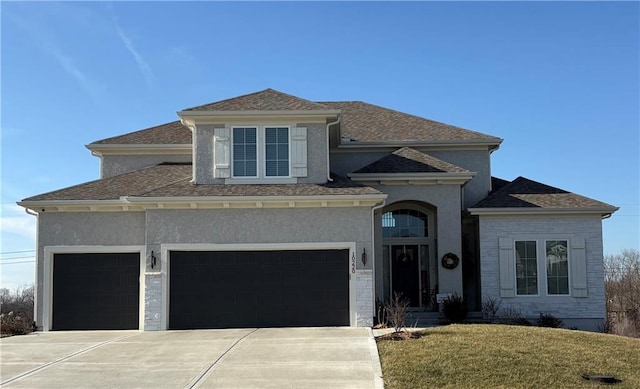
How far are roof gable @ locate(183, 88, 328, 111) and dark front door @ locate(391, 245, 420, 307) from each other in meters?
6.05

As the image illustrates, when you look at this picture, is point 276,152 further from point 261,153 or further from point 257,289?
point 257,289

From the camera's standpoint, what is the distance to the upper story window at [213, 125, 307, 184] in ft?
59.5

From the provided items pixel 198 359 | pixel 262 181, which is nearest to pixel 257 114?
pixel 262 181

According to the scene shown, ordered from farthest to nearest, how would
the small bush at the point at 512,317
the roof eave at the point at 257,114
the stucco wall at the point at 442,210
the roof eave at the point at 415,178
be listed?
the stucco wall at the point at 442,210, the roof eave at the point at 415,178, the small bush at the point at 512,317, the roof eave at the point at 257,114

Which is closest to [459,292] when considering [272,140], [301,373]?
[272,140]

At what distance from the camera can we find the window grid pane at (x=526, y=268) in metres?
19.8

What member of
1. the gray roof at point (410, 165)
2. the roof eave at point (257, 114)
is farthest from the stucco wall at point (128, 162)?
the gray roof at point (410, 165)

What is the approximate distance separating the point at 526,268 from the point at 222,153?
993cm

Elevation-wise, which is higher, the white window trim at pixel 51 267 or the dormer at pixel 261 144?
the dormer at pixel 261 144

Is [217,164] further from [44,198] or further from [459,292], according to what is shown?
[459,292]

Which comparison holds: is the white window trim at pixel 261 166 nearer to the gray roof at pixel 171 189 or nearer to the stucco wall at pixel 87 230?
the gray roof at pixel 171 189

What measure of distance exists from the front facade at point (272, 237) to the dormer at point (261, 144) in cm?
3

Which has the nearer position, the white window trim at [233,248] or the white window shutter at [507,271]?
the white window trim at [233,248]

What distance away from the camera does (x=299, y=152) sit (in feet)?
59.6
